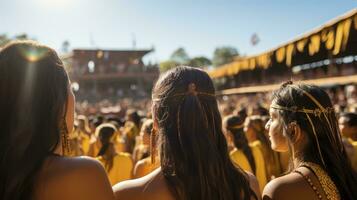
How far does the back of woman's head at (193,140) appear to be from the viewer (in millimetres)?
1562

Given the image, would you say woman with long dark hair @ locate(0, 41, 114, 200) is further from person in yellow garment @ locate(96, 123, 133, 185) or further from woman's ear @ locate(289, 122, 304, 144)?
person in yellow garment @ locate(96, 123, 133, 185)

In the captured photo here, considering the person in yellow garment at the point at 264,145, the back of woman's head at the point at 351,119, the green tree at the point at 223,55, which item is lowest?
the person in yellow garment at the point at 264,145

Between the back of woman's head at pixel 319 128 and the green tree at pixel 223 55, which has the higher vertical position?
the green tree at pixel 223 55

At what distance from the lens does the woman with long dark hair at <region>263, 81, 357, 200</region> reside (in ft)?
5.65

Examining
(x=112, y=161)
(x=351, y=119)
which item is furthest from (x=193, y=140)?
(x=351, y=119)

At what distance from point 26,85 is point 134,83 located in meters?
42.7

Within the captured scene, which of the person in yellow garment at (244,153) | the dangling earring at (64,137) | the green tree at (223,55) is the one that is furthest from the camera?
the green tree at (223,55)

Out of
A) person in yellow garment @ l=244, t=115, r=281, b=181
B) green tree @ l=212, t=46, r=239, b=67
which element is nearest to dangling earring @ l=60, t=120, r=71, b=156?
person in yellow garment @ l=244, t=115, r=281, b=181

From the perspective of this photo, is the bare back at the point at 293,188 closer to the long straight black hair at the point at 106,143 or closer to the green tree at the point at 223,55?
the long straight black hair at the point at 106,143

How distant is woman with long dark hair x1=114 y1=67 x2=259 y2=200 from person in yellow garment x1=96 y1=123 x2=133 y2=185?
2.41 metres

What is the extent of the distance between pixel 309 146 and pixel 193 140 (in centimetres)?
66

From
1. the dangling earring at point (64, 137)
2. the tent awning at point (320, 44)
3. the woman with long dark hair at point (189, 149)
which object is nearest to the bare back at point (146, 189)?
the woman with long dark hair at point (189, 149)

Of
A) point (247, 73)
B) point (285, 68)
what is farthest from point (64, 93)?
point (247, 73)

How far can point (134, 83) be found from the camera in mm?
43750
